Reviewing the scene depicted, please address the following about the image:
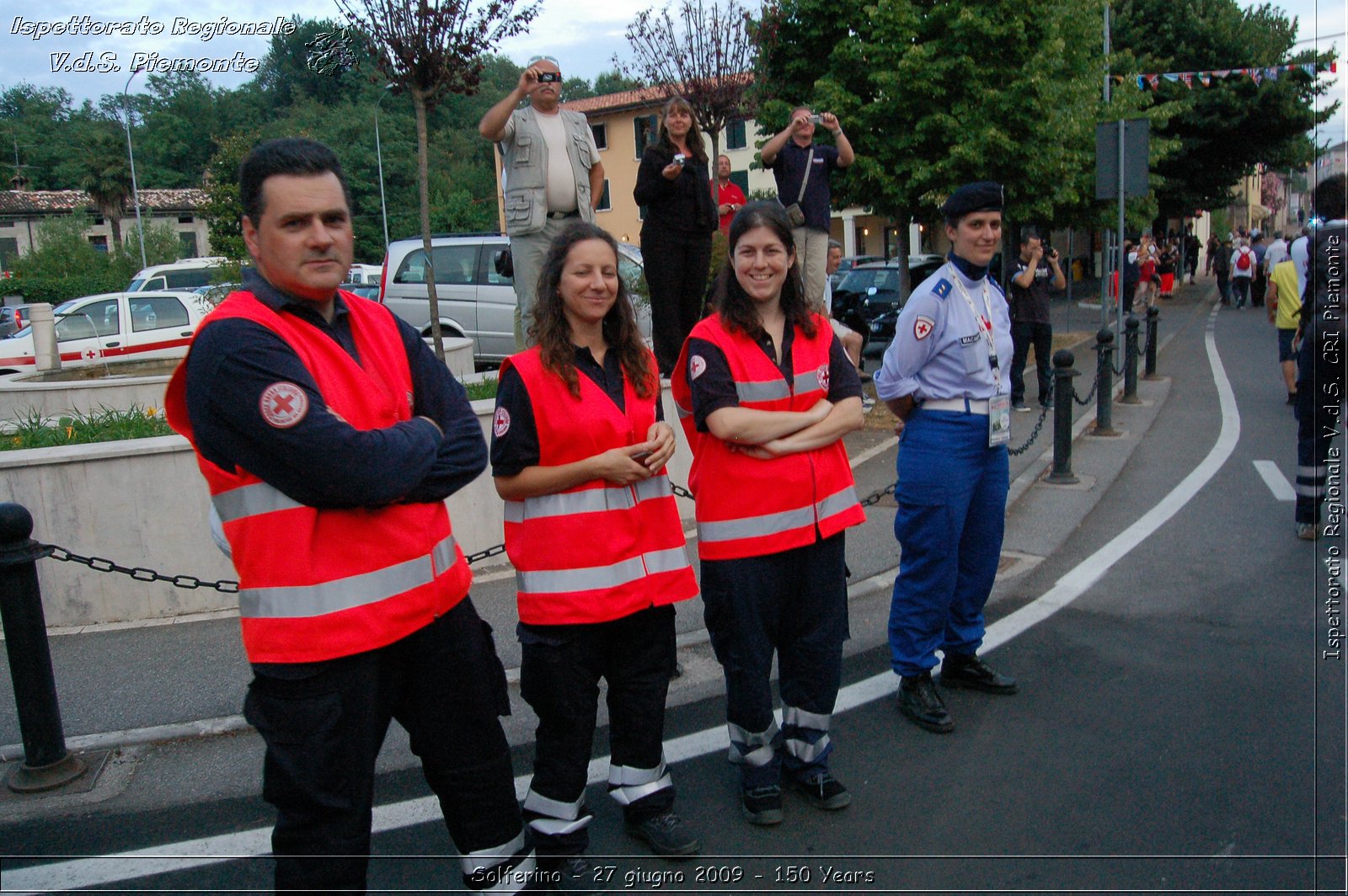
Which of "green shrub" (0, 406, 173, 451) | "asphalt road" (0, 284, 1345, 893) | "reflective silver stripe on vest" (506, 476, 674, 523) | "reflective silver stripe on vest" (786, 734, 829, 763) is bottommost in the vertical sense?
"asphalt road" (0, 284, 1345, 893)

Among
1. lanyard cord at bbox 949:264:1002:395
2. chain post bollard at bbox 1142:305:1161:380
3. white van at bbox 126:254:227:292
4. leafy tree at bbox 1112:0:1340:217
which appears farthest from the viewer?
leafy tree at bbox 1112:0:1340:217

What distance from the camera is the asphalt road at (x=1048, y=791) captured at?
127 inches

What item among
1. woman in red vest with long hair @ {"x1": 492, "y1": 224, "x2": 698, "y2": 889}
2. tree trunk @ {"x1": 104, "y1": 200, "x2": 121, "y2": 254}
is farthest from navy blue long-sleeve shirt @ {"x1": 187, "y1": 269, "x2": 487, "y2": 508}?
tree trunk @ {"x1": 104, "y1": 200, "x2": 121, "y2": 254}

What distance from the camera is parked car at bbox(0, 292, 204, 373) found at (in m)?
15.8

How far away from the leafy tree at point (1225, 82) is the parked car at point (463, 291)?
25734 mm

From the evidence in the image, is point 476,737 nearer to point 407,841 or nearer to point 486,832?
point 486,832

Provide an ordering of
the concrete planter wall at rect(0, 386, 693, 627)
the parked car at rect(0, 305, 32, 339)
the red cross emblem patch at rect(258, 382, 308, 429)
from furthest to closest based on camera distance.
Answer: the parked car at rect(0, 305, 32, 339) < the concrete planter wall at rect(0, 386, 693, 627) < the red cross emblem patch at rect(258, 382, 308, 429)

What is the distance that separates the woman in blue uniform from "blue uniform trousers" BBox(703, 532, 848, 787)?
75cm

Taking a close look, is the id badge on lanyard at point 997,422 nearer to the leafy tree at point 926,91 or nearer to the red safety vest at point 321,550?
the red safety vest at point 321,550

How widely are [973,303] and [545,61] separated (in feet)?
10.9

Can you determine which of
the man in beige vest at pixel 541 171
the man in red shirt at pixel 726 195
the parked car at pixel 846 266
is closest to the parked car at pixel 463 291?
the man in red shirt at pixel 726 195

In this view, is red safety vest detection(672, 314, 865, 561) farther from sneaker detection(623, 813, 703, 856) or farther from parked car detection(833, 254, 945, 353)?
parked car detection(833, 254, 945, 353)

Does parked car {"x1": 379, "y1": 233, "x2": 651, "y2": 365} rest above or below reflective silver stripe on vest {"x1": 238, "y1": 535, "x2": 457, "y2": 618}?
above

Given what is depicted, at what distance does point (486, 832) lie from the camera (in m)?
2.70
